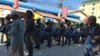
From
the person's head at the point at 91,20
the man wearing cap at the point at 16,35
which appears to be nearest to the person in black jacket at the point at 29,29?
the man wearing cap at the point at 16,35

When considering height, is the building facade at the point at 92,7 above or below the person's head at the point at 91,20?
below

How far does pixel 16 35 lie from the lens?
30.4 ft

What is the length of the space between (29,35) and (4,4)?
24.3 metres

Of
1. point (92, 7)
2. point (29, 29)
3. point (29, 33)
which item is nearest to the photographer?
point (29, 33)

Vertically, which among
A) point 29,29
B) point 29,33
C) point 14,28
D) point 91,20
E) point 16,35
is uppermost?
point 91,20

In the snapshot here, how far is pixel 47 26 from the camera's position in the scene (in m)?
20.7

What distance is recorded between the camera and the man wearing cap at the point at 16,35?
918 cm

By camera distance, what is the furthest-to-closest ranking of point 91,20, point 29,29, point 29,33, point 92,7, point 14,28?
point 92,7 < point 29,29 < point 29,33 < point 91,20 < point 14,28

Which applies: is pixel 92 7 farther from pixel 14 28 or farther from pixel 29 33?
pixel 14 28

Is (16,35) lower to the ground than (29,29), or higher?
higher

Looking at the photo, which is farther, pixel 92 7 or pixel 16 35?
pixel 92 7

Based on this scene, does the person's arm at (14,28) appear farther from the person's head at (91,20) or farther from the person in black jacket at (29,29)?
the person in black jacket at (29,29)

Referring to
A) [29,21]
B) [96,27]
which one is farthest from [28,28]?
[96,27]

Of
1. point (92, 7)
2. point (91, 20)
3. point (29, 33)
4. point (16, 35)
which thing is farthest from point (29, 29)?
point (92, 7)
